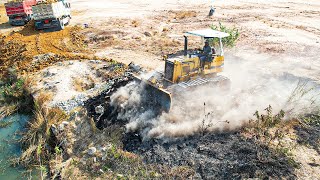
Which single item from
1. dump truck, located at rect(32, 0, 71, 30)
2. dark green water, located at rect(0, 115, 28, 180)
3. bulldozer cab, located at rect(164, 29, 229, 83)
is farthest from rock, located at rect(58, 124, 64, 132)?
dump truck, located at rect(32, 0, 71, 30)

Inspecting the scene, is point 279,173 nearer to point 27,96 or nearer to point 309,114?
point 309,114

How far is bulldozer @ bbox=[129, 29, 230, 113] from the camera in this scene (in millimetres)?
11036

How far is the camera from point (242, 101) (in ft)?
40.7

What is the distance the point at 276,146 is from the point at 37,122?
8.39 meters

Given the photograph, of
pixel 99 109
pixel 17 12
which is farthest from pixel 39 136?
pixel 17 12

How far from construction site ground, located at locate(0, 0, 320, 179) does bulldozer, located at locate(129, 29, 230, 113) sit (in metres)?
1.42

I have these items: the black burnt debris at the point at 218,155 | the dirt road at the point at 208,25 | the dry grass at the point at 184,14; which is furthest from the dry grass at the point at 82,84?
the dry grass at the point at 184,14

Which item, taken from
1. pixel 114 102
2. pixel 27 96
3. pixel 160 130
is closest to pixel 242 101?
pixel 160 130

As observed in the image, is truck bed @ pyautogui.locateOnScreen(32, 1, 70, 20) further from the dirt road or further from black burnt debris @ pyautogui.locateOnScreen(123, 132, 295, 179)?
black burnt debris @ pyautogui.locateOnScreen(123, 132, 295, 179)

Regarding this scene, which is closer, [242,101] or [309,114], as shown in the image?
[309,114]

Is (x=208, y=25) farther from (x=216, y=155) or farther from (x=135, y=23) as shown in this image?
(x=216, y=155)

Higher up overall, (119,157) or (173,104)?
(173,104)

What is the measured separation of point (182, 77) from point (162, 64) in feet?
18.0

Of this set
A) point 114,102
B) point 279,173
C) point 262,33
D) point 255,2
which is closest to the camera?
point 279,173
